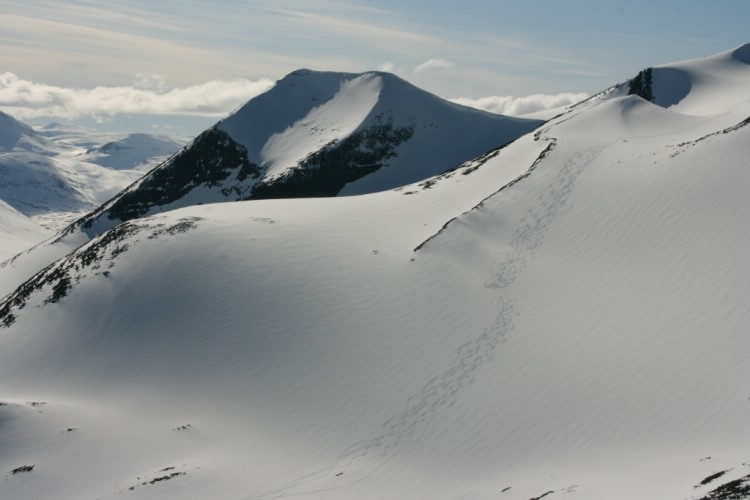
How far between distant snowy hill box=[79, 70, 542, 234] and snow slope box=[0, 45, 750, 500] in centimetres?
4793

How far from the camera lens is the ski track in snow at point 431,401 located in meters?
23.7

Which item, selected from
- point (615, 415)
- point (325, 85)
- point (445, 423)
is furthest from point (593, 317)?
point (325, 85)

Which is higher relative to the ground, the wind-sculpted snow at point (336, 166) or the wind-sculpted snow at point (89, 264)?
the wind-sculpted snow at point (336, 166)

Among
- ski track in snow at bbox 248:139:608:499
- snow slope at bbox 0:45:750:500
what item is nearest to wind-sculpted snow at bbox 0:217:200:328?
snow slope at bbox 0:45:750:500

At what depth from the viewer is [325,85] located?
112500mm

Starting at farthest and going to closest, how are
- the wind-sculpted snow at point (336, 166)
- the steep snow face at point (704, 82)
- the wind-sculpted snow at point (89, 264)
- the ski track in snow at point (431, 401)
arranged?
the wind-sculpted snow at point (336, 166) → the steep snow face at point (704, 82) → the wind-sculpted snow at point (89, 264) → the ski track in snow at point (431, 401)

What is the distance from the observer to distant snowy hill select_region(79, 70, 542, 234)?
93.8 meters

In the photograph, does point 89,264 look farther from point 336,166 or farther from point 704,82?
point 704,82

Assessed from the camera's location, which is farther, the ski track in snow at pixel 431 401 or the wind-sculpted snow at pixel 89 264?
the wind-sculpted snow at pixel 89 264

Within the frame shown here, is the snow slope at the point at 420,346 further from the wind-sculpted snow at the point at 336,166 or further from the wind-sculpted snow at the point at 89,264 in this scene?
the wind-sculpted snow at the point at 336,166

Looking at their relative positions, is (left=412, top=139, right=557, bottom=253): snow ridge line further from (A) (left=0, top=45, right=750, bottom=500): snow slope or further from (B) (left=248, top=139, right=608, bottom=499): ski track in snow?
(B) (left=248, top=139, right=608, bottom=499): ski track in snow

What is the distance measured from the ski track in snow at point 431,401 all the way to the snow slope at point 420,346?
11cm

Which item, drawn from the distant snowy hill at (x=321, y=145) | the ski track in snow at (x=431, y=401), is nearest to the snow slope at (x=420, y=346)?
the ski track in snow at (x=431, y=401)

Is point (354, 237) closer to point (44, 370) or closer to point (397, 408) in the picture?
point (397, 408)
